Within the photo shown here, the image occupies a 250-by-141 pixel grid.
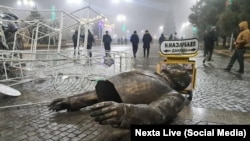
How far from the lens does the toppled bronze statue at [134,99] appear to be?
297cm

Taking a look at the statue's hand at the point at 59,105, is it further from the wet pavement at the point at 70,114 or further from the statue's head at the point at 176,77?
the statue's head at the point at 176,77

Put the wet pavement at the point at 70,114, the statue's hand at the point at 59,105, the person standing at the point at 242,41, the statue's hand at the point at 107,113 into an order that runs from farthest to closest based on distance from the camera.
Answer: the person standing at the point at 242,41 < the statue's hand at the point at 59,105 < the wet pavement at the point at 70,114 < the statue's hand at the point at 107,113

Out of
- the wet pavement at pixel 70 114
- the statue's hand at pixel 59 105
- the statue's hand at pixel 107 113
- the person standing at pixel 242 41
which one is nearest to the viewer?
the statue's hand at pixel 107 113

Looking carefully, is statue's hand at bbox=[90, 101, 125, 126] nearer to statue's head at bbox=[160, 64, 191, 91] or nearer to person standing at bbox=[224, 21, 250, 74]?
statue's head at bbox=[160, 64, 191, 91]

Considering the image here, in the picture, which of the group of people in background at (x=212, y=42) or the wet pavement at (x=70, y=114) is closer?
the wet pavement at (x=70, y=114)

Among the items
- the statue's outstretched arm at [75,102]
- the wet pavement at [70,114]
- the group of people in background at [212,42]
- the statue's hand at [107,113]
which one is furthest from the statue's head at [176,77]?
the group of people in background at [212,42]

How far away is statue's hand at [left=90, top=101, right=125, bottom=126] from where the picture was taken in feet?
9.45

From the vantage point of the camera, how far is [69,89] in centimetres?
709

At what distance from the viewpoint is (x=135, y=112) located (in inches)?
126

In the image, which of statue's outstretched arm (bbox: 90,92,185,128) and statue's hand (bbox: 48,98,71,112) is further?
statue's hand (bbox: 48,98,71,112)

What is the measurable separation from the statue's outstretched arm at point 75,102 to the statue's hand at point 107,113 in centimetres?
196

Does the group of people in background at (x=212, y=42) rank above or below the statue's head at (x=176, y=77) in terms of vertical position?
above

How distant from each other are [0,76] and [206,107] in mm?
5742

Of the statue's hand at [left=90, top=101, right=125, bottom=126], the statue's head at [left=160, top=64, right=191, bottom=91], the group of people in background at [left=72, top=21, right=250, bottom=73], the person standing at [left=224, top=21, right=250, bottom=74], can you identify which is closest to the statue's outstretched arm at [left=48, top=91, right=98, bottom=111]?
the statue's head at [left=160, top=64, right=191, bottom=91]
